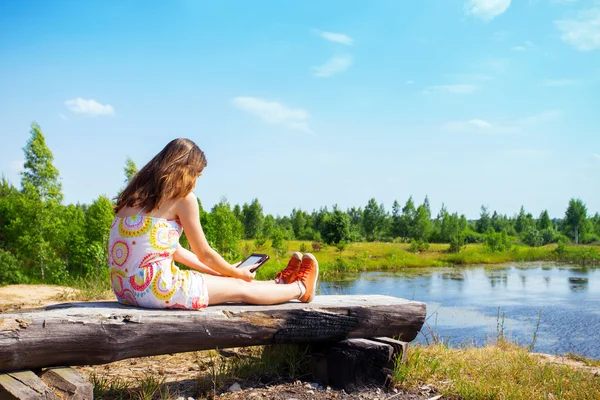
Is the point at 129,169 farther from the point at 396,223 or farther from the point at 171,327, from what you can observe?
the point at 396,223

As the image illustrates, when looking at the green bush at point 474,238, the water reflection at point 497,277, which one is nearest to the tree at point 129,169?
the water reflection at point 497,277

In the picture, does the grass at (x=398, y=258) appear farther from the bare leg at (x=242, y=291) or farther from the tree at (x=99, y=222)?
the bare leg at (x=242, y=291)

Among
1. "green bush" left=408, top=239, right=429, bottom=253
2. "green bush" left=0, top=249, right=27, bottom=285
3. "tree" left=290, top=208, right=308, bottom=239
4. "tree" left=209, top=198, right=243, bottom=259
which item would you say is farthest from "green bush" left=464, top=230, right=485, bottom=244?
"green bush" left=0, top=249, right=27, bottom=285

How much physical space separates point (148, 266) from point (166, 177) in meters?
0.57

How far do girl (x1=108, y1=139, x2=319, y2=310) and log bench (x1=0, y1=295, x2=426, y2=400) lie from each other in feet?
0.36

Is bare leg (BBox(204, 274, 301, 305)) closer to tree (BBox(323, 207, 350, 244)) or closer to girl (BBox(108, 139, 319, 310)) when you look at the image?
girl (BBox(108, 139, 319, 310))

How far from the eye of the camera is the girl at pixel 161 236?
10.6 feet

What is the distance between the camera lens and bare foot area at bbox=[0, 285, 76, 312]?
290 inches

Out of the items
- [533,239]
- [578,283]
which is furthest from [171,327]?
[533,239]

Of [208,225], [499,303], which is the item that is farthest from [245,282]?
[499,303]

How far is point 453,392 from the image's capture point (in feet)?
12.3

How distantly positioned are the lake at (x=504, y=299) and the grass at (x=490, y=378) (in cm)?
103

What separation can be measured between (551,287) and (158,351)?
61.1 feet

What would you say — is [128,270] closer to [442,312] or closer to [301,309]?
[301,309]
